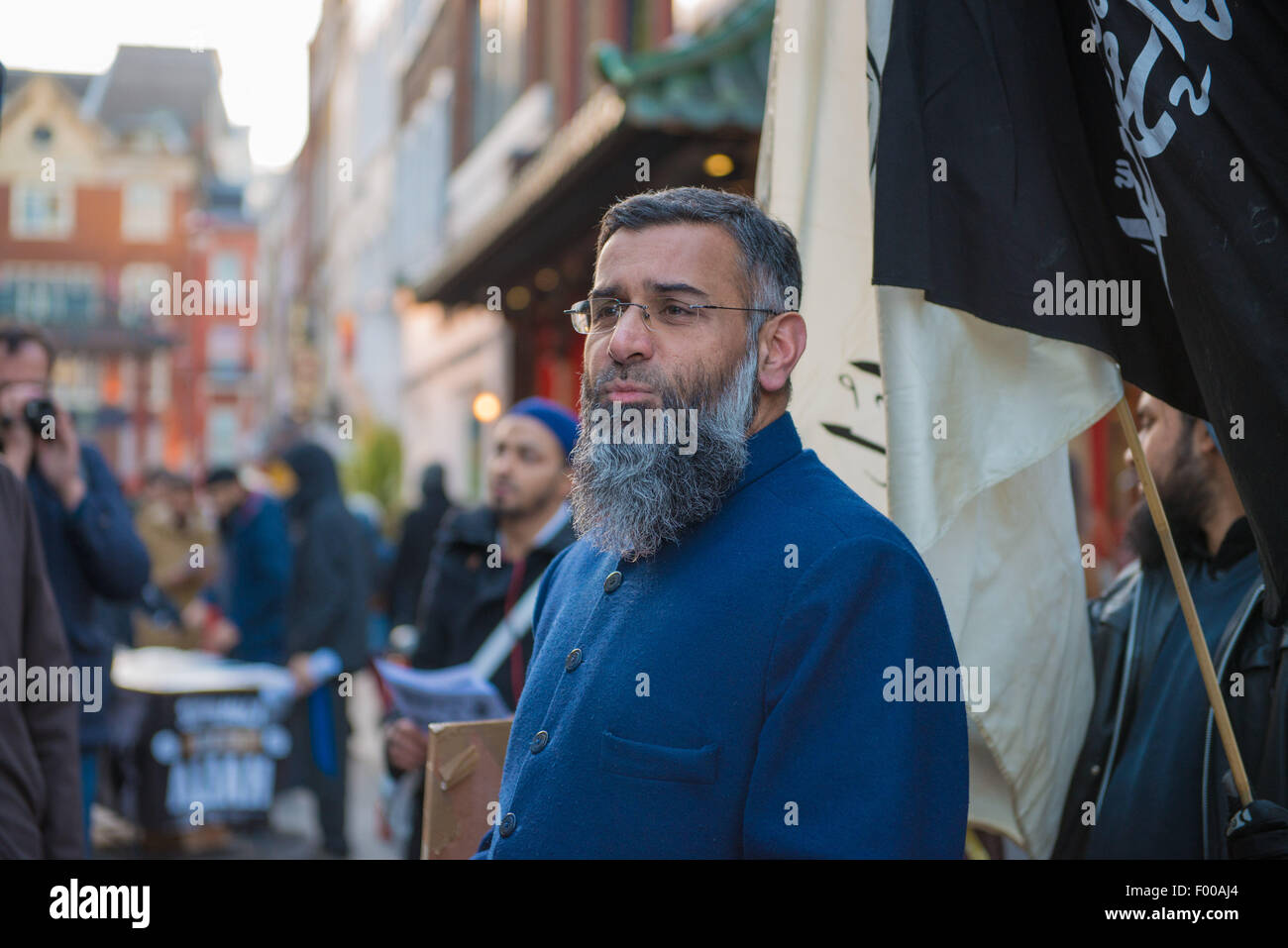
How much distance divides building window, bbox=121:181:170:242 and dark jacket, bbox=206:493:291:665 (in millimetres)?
52246

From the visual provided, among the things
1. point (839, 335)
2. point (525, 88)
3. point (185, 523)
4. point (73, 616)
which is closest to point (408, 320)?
point (525, 88)

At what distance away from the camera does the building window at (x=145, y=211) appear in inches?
2203

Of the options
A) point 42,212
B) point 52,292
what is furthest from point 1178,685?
point 42,212

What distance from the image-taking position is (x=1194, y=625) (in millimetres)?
2439

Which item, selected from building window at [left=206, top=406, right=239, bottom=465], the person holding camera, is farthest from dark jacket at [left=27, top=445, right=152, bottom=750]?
building window at [left=206, top=406, right=239, bottom=465]

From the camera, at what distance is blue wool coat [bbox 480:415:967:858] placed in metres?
1.80

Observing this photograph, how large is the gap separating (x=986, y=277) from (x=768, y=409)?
549mm

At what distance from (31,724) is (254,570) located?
5.20 meters

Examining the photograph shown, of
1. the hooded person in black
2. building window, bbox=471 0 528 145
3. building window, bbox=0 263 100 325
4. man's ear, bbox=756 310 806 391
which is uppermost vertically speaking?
building window, bbox=0 263 100 325

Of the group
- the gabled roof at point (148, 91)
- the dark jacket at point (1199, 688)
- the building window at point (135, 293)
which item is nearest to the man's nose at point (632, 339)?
the dark jacket at point (1199, 688)

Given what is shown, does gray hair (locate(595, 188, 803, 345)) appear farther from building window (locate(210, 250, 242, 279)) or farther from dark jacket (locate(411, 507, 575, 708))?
building window (locate(210, 250, 242, 279))

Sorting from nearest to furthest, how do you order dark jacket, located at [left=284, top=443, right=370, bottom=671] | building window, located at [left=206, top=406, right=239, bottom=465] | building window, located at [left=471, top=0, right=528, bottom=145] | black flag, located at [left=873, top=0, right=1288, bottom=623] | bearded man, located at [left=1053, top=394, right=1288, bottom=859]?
black flag, located at [left=873, top=0, right=1288, bottom=623] → bearded man, located at [left=1053, top=394, right=1288, bottom=859] → dark jacket, located at [left=284, top=443, right=370, bottom=671] → building window, located at [left=471, top=0, right=528, bottom=145] → building window, located at [left=206, top=406, right=239, bottom=465]

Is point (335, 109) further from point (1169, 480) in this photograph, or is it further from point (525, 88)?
point (1169, 480)

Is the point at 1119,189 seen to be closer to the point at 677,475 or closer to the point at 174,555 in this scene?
the point at 677,475
